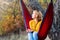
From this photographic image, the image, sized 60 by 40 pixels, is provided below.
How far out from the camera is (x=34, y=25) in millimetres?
1410

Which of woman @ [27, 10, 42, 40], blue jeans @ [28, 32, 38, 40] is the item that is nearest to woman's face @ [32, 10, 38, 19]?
woman @ [27, 10, 42, 40]

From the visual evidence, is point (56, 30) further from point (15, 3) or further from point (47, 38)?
point (15, 3)

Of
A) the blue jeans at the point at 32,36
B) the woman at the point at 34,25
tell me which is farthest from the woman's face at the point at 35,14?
the blue jeans at the point at 32,36

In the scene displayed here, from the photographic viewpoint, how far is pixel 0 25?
145 cm

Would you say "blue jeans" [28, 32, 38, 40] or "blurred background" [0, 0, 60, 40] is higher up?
"blurred background" [0, 0, 60, 40]

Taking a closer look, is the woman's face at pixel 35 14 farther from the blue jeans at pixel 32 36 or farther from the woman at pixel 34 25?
the blue jeans at pixel 32 36

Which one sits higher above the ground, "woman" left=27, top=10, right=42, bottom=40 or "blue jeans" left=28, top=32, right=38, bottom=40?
Result: "woman" left=27, top=10, right=42, bottom=40

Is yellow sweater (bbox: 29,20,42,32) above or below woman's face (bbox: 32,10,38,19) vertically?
below

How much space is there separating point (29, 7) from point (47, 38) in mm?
266

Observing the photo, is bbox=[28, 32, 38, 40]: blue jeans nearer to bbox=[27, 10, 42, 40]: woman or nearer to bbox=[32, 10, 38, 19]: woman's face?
bbox=[27, 10, 42, 40]: woman

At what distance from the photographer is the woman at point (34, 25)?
55.4 inches

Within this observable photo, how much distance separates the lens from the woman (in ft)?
4.62

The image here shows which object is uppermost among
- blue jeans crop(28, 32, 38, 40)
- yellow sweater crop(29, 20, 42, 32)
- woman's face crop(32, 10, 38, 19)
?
woman's face crop(32, 10, 38, 19)

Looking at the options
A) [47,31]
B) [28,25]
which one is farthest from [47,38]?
[28,25]
